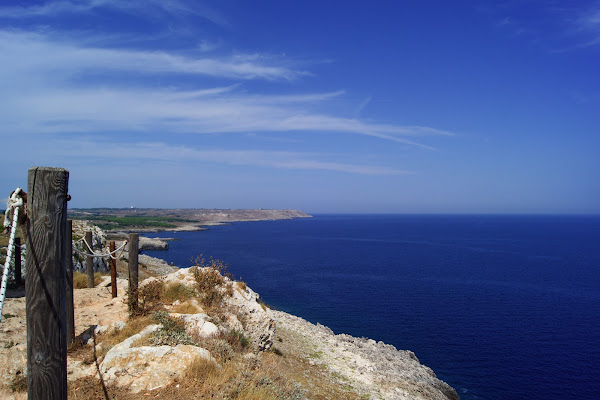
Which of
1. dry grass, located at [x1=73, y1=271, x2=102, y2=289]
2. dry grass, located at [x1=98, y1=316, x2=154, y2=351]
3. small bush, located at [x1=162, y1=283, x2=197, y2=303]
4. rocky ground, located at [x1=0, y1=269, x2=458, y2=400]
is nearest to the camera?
rocky ground, located at [x1=0, y1=269, x2=458, y2=400]

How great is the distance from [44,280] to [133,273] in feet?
30.0

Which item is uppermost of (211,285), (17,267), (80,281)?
(17,267)

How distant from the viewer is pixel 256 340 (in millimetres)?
14445

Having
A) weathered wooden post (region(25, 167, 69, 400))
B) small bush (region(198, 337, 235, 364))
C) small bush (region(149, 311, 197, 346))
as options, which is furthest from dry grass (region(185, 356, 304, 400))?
weathered wooden post (region(25, 167, 69, 400))

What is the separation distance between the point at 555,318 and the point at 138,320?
4527 centimetres

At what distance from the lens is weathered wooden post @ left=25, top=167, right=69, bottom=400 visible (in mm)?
4426

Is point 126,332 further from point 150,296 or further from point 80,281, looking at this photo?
point 80,281

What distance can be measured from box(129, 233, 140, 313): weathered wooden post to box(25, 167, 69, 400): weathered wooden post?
7693 millimetres

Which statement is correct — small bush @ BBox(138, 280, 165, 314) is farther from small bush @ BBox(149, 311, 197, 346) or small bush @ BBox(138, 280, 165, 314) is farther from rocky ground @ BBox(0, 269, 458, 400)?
small bush @ BBox(149, 311, 197, 346)

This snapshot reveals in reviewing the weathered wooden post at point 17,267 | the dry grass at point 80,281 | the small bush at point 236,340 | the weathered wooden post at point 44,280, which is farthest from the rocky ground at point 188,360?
the weathered wooden post at point 44,280

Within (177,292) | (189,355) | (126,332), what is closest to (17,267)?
(177,292)

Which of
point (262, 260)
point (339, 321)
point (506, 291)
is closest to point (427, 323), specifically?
point (339, 321)

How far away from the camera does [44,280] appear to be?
445 cm

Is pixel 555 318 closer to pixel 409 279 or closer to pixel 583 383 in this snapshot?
pixel 583 383
